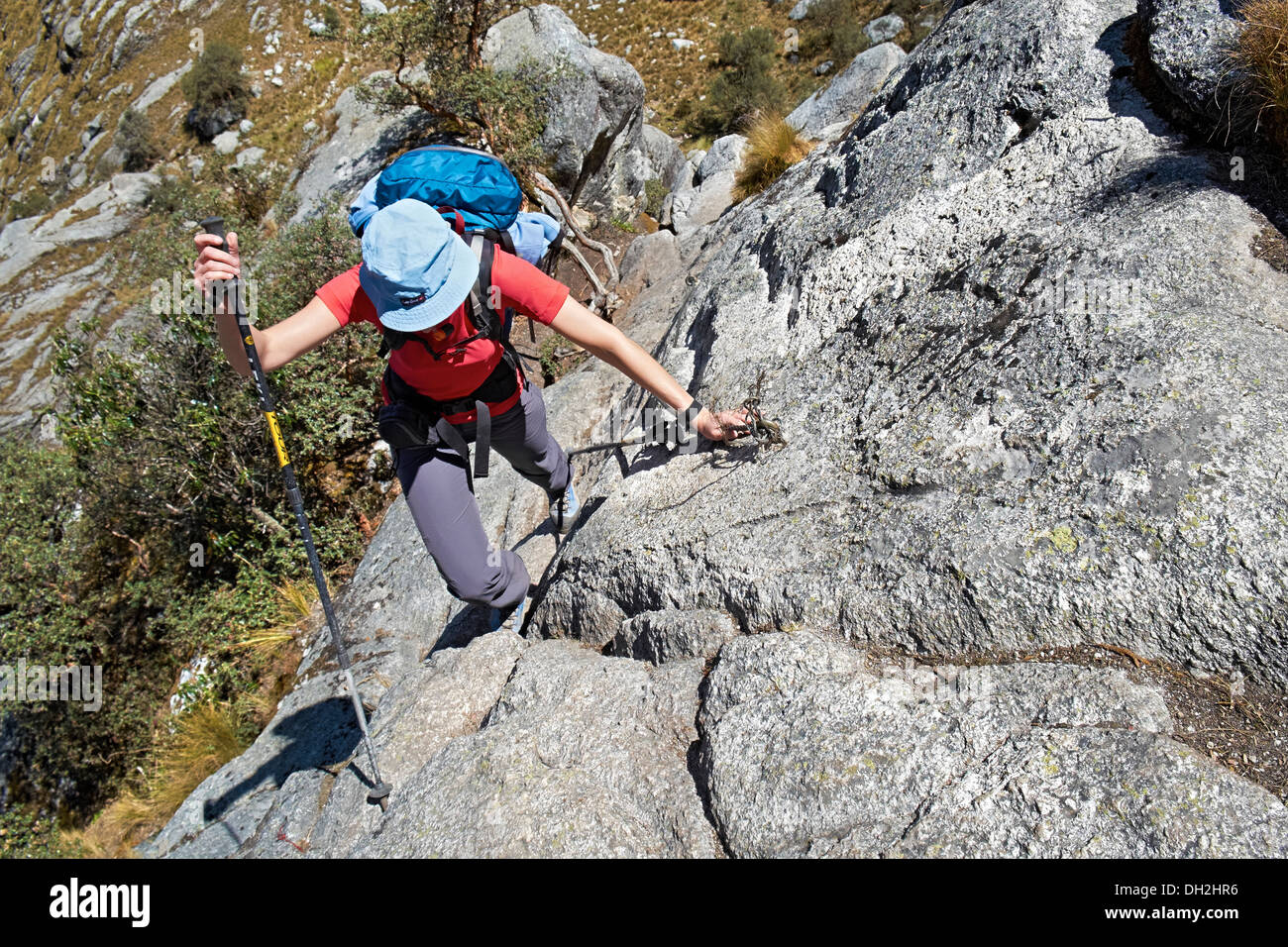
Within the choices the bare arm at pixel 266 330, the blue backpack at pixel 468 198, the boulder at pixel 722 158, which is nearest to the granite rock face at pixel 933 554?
the blue backpack at pixel 468 198

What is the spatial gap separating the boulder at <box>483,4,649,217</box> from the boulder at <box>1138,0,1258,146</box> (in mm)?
15483

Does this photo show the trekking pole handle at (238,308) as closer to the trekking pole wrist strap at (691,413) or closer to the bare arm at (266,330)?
the bare arm at (266,330)

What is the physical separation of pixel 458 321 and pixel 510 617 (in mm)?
2102

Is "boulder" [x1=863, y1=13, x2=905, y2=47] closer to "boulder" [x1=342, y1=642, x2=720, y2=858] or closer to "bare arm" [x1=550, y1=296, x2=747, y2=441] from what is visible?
"bare arm" [x1=550, y1=296, x2=747, y2=441]

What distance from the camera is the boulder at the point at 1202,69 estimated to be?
3723mm

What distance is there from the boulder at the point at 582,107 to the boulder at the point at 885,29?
640 inches

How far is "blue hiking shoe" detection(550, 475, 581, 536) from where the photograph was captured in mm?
5594

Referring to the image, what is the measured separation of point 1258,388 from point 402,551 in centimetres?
663

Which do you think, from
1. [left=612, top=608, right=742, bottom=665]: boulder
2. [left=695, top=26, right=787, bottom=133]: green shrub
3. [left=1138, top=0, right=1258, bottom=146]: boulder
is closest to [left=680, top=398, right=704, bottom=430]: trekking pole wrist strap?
[left=612, top=608, right=742, bottom=665]: boulder

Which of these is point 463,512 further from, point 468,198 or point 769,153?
point 769,153

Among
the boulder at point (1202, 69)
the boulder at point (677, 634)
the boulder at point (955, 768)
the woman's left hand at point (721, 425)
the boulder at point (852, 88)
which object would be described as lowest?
the boulder at point (852, 88)

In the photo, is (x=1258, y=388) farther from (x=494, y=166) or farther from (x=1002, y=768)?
(x=494, y=166)

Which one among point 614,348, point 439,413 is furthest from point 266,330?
point 614,348

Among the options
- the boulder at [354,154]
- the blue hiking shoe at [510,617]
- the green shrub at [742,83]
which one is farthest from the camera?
the green shrub at [742,83]
